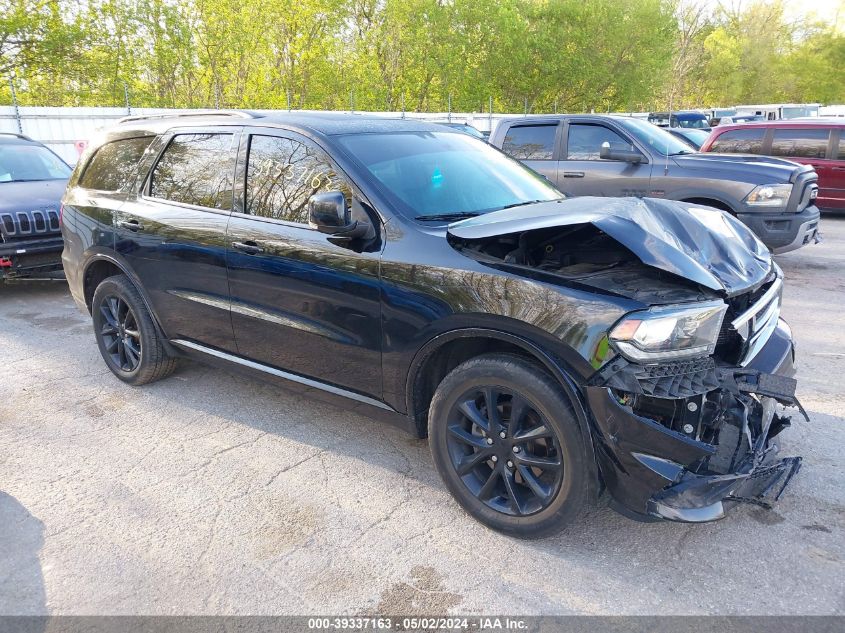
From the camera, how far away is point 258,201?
11.8ft

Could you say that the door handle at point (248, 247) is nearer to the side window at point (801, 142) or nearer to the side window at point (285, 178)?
the side window at point (285, 178)

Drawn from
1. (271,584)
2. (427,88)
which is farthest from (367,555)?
(427,88)

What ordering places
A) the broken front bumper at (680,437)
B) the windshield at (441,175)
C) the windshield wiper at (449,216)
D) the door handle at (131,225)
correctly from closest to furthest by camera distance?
1. the broken front bumper at (680,437)
2. the windshield wiper at (449,216)
3. the windshield at (441,175)
4. the door handle at (131,225)

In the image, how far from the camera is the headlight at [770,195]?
7227 millimetres

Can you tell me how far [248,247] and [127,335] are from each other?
1.63 metres

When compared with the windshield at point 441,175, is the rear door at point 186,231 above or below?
below

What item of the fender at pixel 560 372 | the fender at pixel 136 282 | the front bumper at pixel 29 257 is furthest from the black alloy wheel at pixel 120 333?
the front bumper at pixel 29 257

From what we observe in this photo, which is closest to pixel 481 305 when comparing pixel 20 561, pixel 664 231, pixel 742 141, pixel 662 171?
pixel 664 231

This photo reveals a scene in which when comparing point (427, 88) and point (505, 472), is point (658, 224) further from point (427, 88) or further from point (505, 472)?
point (427, 88)

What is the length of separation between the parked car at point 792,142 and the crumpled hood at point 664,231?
8.86 m

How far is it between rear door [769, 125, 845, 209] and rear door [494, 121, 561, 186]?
16.3 feet

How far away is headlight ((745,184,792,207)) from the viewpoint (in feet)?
23.7

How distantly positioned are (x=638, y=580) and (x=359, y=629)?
3.64ft

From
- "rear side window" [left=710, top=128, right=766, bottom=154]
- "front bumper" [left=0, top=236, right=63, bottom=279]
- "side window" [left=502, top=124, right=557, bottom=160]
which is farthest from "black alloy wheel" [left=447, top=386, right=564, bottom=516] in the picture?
"rear side window" [left=710, top=128, right=766, bottom=154]
